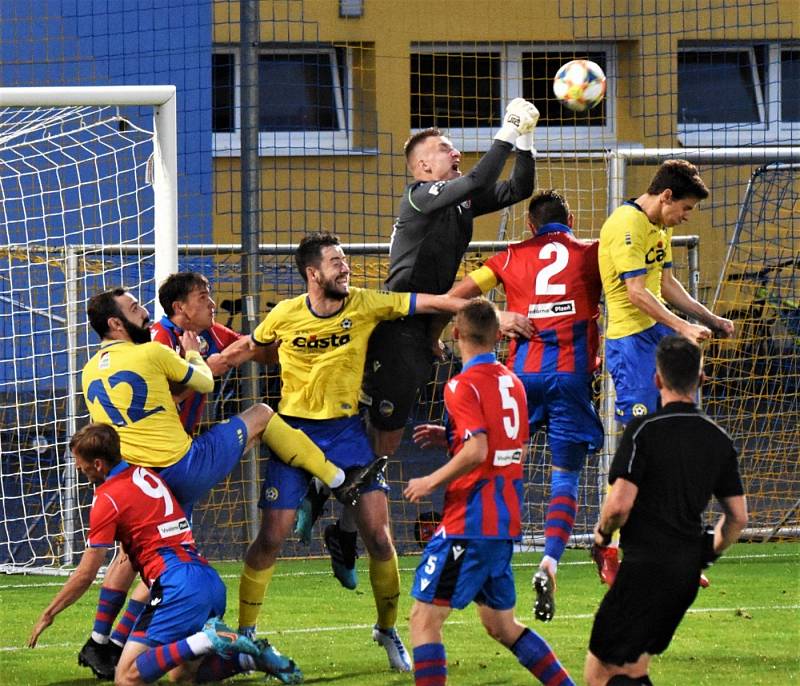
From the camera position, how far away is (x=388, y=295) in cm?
752

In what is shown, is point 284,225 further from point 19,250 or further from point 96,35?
point 19,250

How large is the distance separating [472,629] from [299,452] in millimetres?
1613

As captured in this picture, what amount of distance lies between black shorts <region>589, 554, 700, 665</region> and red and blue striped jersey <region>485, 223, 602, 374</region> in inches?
103

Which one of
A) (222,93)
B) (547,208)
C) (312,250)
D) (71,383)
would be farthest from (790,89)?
(312,250)

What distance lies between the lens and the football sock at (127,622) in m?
7.04

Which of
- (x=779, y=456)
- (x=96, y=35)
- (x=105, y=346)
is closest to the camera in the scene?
(x=105, y=346)

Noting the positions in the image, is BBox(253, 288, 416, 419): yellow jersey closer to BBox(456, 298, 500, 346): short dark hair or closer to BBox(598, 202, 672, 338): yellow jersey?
BBox(598, 202, 672, 338): yellow jersey

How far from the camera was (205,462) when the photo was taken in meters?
7.13

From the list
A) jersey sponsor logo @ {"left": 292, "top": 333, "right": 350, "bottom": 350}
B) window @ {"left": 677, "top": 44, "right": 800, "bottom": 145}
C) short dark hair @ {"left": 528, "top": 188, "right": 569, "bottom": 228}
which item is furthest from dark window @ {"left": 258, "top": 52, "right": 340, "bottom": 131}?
jersey sponsor logo @ {"left": 292, "top": 333, "right": 350, "bottom": 350}

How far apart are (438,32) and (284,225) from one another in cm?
388

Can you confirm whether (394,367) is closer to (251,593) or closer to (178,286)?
(178,286)

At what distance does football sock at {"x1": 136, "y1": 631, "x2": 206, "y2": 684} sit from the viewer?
20.6ft

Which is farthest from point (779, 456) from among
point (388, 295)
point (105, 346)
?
point (105, 346)

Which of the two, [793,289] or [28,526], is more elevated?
[793,289]
